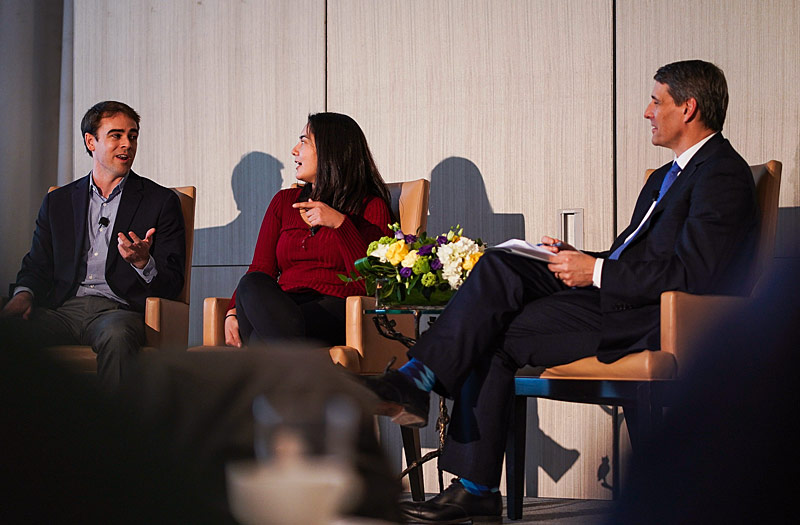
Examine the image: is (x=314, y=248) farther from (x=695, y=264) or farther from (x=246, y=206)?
(x=695, y=264)

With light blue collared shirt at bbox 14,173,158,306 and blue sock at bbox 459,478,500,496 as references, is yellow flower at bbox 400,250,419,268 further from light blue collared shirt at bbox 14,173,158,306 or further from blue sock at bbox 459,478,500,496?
light blue collared shirt at bbox 14,173,158,306

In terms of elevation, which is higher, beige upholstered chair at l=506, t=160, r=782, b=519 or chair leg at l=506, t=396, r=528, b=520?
beige upholstered chair at l=506, t=160, r=782, b=519

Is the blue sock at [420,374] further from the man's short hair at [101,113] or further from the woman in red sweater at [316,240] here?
the man's short hair at [101,113]

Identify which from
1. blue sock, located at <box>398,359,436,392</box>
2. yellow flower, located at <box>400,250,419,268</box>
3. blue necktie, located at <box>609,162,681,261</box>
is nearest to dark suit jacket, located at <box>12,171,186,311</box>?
yellow flower, located at <box>400,250,419,268</box>

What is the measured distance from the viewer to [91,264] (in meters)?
3.26

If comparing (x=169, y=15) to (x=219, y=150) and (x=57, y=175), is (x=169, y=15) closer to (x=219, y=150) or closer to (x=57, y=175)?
(x=219, y=150)

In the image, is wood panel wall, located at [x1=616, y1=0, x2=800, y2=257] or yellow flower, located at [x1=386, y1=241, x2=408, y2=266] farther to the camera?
wood panel wall, located at [x1=616, y1=0, x2=800, y2=257]

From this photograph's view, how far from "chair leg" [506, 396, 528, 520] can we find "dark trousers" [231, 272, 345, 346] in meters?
0.65

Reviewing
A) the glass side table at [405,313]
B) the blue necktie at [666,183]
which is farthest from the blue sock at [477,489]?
the blue necktie at [666,183]

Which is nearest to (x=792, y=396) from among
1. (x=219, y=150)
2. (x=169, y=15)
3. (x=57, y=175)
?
(x=219, y=150)

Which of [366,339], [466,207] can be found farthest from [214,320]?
[466,207]

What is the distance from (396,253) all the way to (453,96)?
1224 millimetres

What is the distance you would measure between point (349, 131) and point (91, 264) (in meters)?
1.13

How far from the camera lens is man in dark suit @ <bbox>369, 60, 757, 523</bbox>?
2.20 metres
